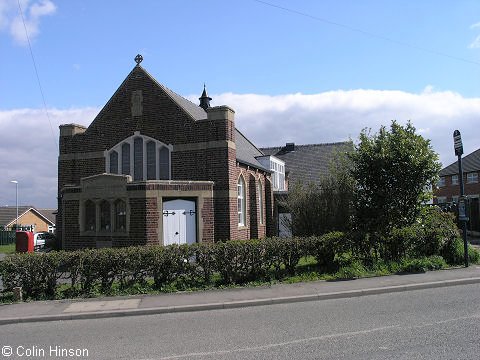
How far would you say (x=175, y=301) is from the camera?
1072cm

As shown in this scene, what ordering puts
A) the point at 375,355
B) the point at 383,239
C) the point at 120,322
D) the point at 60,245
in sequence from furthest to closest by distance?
the point at 60,245 < the point at 383,239 < the point at 120,322 < the point at 375,355

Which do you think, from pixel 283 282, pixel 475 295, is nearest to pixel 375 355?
pixel 475 295

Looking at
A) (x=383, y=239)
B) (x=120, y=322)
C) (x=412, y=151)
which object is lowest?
(x=120, y=322)

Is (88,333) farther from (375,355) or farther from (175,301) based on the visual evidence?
(375,355)

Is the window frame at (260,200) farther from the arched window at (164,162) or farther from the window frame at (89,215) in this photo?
the window frame at (89,215)

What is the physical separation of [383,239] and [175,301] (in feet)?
23.8

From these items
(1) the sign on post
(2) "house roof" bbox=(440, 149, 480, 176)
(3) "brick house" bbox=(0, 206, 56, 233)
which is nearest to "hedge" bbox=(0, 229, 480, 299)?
(1) the sign on post

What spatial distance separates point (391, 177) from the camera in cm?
1565

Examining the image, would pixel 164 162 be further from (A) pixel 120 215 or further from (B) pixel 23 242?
(B) pixel 23 242

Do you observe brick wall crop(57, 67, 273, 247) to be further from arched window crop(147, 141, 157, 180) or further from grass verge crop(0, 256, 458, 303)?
grass verge crop(0, 256, 458, 303)

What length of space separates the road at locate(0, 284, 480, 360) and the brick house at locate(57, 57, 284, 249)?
8.75m

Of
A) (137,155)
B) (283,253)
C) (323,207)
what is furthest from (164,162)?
(283,253)

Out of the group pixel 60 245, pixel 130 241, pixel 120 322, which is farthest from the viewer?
pixel 60 245

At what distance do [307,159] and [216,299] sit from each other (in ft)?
87.2
